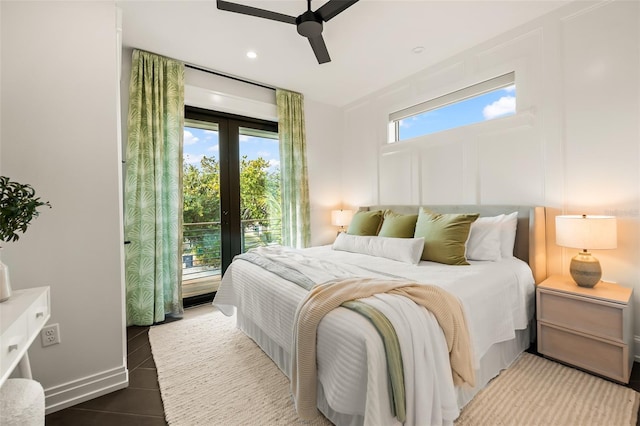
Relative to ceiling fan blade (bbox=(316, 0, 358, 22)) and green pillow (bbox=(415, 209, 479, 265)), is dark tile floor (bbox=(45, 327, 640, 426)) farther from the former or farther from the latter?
ceiling fan blade (bbox=(316, 0, 358, 22))

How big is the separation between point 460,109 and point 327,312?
284cm

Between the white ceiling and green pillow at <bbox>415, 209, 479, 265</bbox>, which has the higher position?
the white ceiling

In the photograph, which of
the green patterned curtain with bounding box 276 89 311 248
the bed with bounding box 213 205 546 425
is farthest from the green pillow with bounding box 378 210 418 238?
the green patterned curtain with bounding box 276 89 311 248

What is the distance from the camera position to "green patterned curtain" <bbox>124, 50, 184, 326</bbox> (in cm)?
281

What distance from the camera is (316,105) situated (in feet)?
14.2

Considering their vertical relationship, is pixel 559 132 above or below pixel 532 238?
above

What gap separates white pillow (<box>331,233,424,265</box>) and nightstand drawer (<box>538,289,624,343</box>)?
93cm

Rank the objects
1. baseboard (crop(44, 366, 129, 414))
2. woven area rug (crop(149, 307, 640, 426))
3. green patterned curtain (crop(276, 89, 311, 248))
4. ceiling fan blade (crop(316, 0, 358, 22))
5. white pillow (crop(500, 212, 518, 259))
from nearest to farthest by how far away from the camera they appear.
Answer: woven area rug (crop(149, 307, 640, 426))
baseboard (crop(44, 366, 129, 414))
ceiling fan blade (crop(316, 0, 358, 22))
white pillow (crop(500, 212, 518, 259))
green patterned curtain (crop(276, 89, 311, 248))

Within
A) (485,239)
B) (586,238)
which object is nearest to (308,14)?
(485,239)

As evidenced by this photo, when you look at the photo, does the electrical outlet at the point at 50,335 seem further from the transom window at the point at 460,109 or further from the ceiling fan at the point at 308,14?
the transom window at the point at 460,109

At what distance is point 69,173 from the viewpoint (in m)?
1.71

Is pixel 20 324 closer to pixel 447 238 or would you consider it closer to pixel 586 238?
pixel 447 238

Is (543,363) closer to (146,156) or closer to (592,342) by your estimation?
(592,342)

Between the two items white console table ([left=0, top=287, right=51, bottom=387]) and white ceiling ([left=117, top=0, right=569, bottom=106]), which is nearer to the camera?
white console table ([left=0, top=287, right=51, bottom=387])
